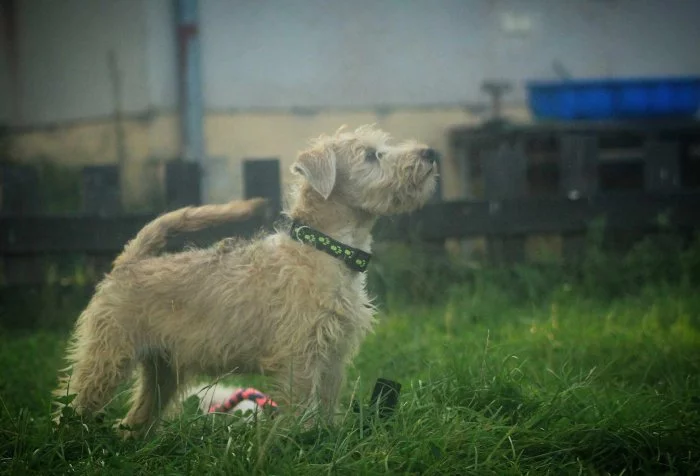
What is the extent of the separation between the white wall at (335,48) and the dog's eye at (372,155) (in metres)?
8.50

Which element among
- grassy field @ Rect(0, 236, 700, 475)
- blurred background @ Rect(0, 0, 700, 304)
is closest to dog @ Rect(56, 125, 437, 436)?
grassy field @ Rect(0, 236, 700, 475)

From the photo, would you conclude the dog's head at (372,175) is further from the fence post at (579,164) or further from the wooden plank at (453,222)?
the fence post at (579,164)

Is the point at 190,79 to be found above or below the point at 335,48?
below

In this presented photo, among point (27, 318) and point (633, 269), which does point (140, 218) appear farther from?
point (633, 269)

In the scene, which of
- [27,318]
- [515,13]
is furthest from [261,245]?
[515,13]

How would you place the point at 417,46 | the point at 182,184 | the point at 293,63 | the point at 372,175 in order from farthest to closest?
the point at 417,46 < the point at 293,63 < the point at 182,184 < the point at 372,175

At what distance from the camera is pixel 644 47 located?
14180 millimetres

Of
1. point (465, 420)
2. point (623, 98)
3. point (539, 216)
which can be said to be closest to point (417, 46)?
point (623, 98)

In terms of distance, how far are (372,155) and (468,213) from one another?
11.4ft

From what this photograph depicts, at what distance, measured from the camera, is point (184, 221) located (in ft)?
14.8

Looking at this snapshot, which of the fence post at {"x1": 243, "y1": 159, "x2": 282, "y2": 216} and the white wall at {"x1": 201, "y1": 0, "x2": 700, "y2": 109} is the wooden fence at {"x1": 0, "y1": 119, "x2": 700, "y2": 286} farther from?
the white wall at {"x1": 201, "y1": 0, "x2": 700, "y2": 109}

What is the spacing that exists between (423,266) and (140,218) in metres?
2.46

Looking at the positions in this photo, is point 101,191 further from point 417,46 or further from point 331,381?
point 417,46

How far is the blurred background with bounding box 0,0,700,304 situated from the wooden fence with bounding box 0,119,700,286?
2283 mm
